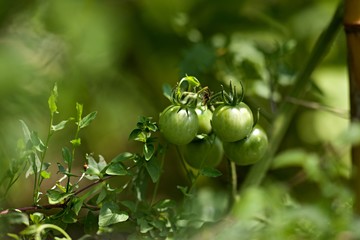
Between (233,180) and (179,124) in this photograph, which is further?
(233,180)

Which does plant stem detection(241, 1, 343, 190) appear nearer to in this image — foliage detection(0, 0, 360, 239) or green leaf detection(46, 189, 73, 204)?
foliage detection(0, 0, 360, 239)

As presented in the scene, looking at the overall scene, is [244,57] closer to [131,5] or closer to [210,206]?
[210,206]

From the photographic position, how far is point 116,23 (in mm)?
1598

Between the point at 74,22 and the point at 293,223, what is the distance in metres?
0.88

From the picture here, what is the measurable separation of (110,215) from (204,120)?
17 cm

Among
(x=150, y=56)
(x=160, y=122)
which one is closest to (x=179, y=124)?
(x=160, y=122)

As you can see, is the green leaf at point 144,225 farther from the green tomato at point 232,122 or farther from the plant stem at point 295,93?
the plant stem at point 295,93

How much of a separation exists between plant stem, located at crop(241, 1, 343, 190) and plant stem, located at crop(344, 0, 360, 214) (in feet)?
0.40

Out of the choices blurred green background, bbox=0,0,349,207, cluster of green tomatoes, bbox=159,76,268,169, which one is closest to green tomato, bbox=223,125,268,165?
cluster of green tomatoes, bbox=159,76,268,169

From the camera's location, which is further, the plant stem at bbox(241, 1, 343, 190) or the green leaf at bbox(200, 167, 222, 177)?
the plant stem at bbox(241, 1, 343, 190)

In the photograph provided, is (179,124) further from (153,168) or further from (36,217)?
(36,217)

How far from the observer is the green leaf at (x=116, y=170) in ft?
2.43

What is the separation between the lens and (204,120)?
82cm

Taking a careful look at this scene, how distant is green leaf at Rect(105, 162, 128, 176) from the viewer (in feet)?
2.43
